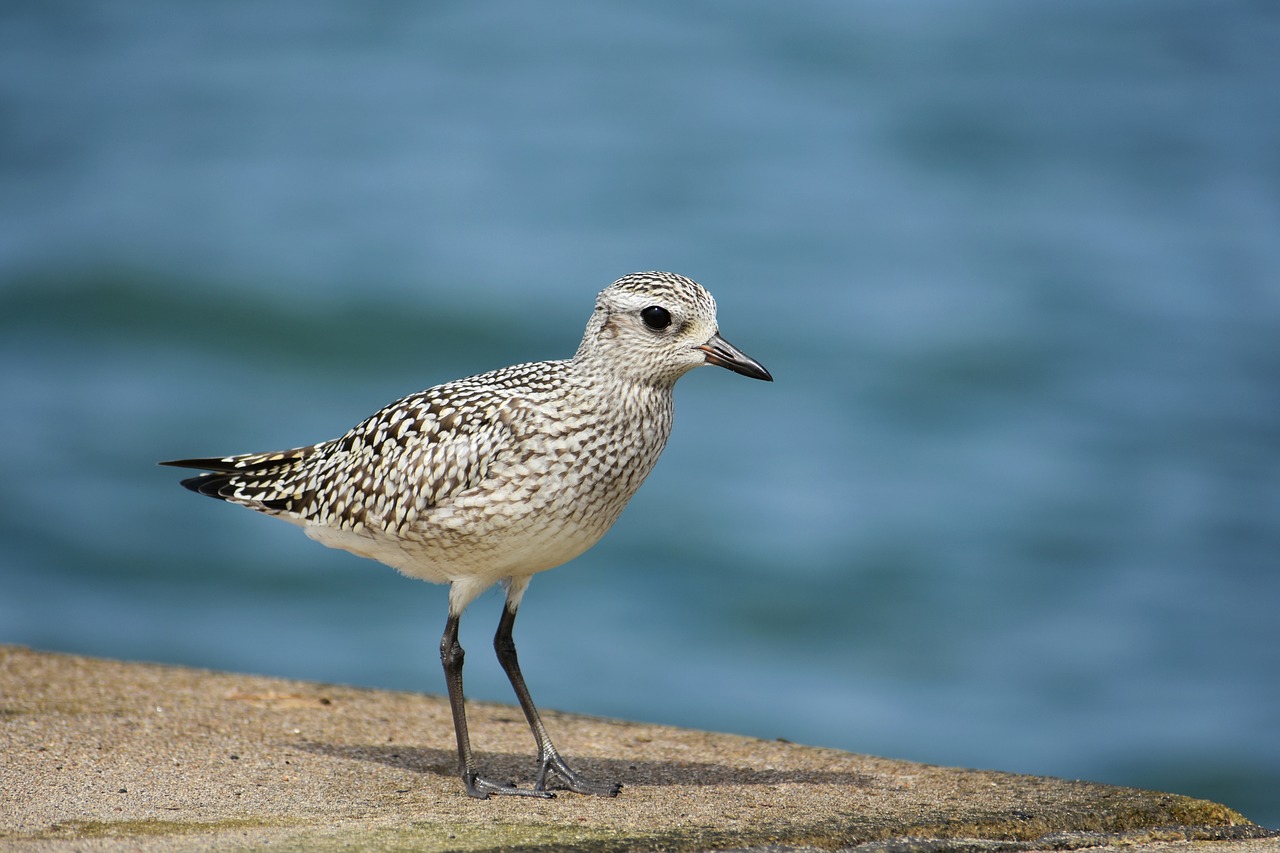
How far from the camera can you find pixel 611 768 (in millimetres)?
5996

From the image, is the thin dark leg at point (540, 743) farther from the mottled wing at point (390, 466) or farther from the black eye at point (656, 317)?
the black eye at point (656, 317)

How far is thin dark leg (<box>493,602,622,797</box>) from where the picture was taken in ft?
18.1

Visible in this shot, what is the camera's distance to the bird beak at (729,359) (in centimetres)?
556

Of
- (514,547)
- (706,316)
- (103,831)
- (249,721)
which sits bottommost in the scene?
(103,831)

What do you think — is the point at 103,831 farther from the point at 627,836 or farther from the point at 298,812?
the point at 627,836

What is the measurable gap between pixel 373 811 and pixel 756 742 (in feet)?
6.77

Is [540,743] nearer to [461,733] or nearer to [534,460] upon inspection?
[461,733]

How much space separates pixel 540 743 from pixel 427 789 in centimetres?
49

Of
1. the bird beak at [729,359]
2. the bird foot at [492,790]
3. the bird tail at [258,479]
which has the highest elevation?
the bird beak at [729,359]

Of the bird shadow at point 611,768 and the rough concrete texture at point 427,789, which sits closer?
the rough concrete texture at point 427,789

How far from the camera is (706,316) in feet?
18.5

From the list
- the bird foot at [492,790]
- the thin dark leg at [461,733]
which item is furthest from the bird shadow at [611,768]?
the bird foot at [492,790]

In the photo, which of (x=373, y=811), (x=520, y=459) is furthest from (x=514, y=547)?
(x=373, y=811)

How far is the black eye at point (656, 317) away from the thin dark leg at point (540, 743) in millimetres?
1303
